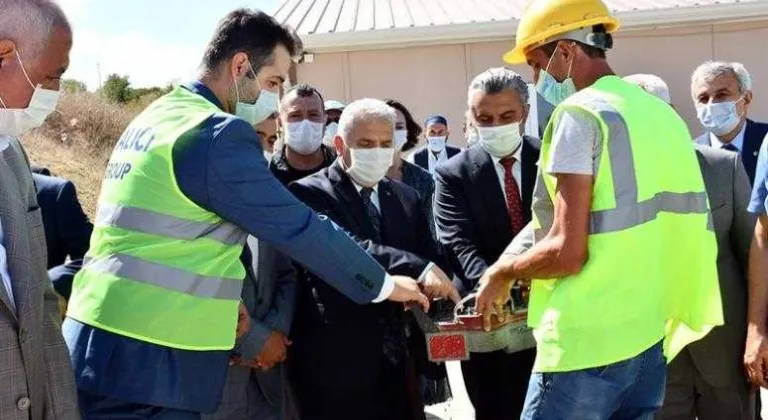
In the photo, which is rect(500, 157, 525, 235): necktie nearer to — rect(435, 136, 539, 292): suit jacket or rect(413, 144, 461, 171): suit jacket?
rect(435, 136, 539, 292): suit jacket

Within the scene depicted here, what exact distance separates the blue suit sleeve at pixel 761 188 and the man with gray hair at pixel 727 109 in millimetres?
1630

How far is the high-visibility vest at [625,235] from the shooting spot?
8.21ft

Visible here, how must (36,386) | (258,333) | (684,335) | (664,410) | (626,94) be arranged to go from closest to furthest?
1. (36,386)
2. (626,94)
3. (684,335)
4. (258,333)
5. (664,410)

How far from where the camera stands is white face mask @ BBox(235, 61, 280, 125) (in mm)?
2834

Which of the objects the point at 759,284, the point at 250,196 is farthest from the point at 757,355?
the point at 250,196

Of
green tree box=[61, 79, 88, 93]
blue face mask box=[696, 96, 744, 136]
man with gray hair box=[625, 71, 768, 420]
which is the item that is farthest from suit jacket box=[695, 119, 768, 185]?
green tree box=[61, 79, 88, 93]

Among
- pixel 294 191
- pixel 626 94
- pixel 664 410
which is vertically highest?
pixel 626 94

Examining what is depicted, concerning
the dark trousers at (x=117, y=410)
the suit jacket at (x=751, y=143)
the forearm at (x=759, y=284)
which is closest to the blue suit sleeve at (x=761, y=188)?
the forearm at (x=759, y=284)

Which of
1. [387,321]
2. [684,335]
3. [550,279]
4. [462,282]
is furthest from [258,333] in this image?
[684,335]

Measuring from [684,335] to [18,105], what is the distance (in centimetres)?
231

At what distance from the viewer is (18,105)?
216cm

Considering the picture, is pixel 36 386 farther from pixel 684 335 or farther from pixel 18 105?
pixel 684 335

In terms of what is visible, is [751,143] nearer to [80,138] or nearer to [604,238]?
[604,238]

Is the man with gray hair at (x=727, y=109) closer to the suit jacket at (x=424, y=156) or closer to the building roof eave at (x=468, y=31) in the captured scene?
the suit jacket at (x=424, y=156)
